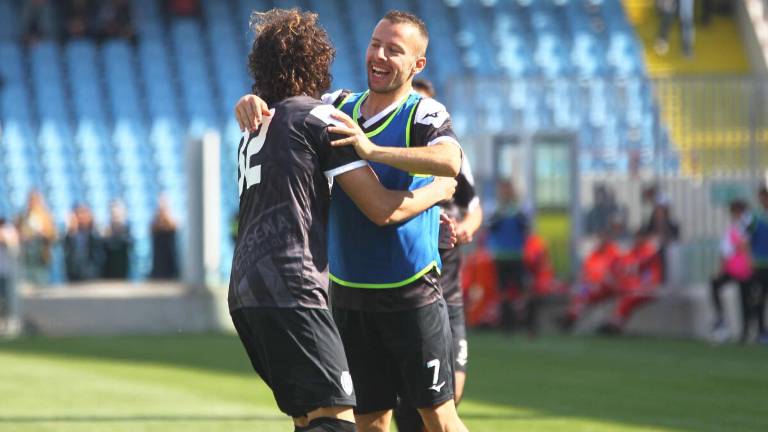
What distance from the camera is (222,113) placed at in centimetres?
2861

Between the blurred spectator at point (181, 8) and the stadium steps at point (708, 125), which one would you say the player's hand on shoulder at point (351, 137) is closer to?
the stadium steps at point (708, 125)

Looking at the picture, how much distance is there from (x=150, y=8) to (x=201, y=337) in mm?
12803

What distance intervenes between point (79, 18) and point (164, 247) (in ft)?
29.4

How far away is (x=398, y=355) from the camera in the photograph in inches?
231

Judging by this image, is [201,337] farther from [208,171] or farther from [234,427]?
[234,427]

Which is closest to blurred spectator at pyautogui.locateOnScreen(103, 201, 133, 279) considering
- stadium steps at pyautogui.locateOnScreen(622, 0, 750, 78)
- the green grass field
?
the green grass field

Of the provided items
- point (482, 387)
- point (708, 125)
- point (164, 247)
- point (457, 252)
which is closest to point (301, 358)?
point (457, 252)

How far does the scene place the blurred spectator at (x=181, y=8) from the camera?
99.9 feet

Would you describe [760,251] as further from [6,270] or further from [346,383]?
[346,383]

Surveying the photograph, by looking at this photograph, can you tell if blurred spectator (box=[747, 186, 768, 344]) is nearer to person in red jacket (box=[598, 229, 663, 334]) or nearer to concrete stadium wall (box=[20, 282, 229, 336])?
person in red jacket (box=[598, 229, 663, 334])

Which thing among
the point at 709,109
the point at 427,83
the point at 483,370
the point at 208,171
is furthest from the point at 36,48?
the point at 427,83

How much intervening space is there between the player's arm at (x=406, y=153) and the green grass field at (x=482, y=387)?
14.8ft

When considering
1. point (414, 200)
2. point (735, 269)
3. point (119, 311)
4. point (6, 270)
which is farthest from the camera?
point (119, 311)

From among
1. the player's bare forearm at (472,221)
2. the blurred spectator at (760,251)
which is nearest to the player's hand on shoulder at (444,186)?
the player's bare forearm at (472,221)
